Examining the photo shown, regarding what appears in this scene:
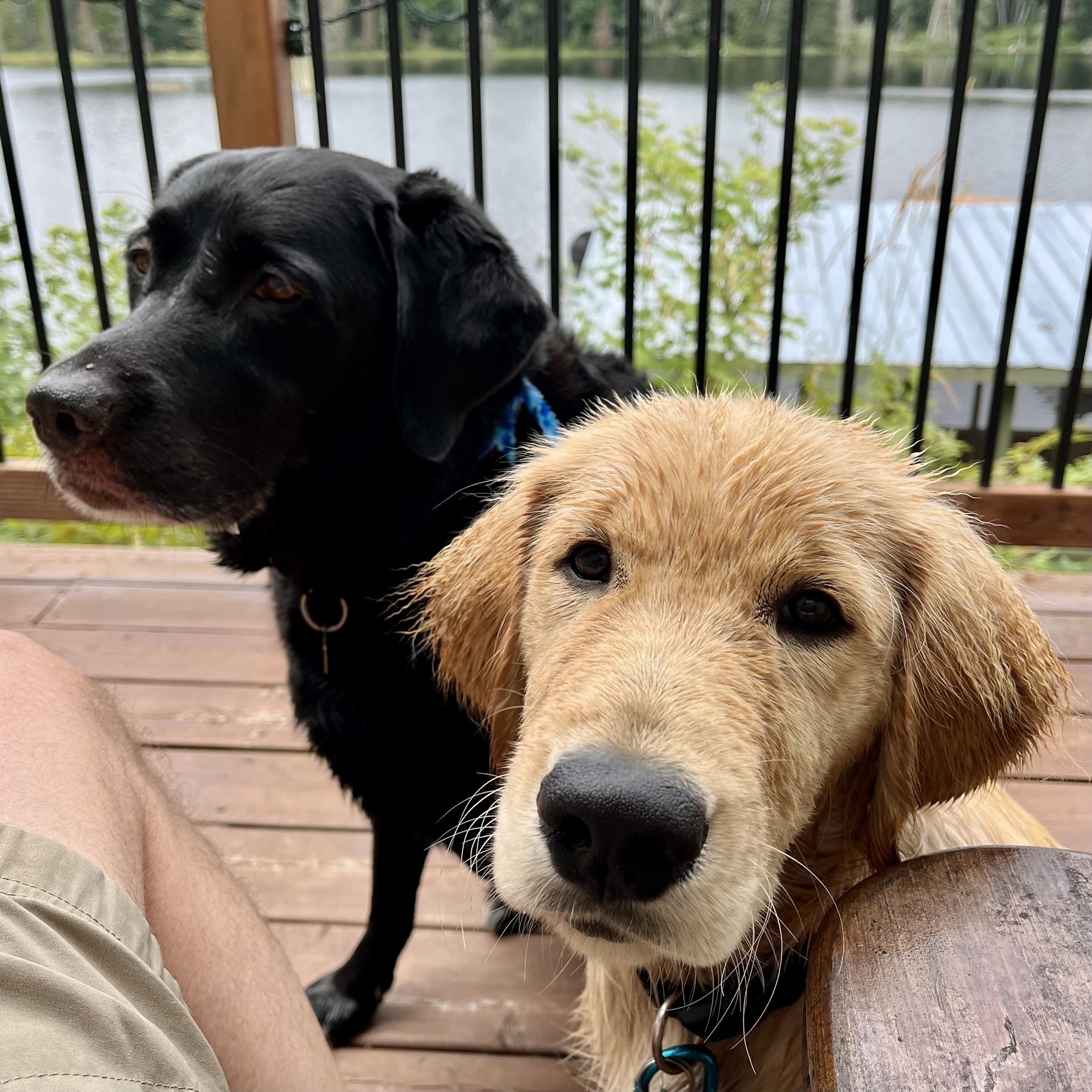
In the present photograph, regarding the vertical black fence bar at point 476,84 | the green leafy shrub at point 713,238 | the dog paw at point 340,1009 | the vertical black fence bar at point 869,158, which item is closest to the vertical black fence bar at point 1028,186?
the vertical black fence bar at point 869,158

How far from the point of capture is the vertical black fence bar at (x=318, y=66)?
8.48 feet

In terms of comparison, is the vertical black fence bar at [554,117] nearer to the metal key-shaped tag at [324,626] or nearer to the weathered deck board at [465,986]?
the metal key-shaped tag at [324,626]

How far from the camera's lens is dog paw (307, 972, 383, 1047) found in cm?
188

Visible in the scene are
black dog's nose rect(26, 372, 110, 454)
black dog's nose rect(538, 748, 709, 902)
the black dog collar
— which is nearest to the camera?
black dog's nose rect(538, 748, 709, 902)

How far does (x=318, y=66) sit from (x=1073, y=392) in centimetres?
238

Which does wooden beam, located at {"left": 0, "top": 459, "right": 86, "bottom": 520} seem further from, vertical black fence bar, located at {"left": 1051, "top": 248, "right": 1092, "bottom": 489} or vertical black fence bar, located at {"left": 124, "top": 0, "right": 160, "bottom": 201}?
vertical black fence bar, located at {"left": 1051, "top": 248, "right": 1092, "bottom": 489}

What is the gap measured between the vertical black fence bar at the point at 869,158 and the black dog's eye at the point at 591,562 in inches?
71.8

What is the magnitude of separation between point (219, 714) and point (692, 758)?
2094 millimetres

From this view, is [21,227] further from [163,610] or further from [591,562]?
[591,562]

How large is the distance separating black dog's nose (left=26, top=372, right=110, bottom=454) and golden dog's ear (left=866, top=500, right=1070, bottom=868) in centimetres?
139

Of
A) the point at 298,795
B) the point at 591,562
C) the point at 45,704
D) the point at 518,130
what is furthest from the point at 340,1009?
the point at 518,130

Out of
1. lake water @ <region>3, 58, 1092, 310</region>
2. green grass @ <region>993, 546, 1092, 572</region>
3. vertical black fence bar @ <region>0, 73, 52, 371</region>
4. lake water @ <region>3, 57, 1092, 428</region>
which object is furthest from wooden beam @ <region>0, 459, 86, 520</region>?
lake water @ <region>3, 58, 1092, 310</region>

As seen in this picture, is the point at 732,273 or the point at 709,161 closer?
the point at 709,161

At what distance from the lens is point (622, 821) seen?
885 mm
